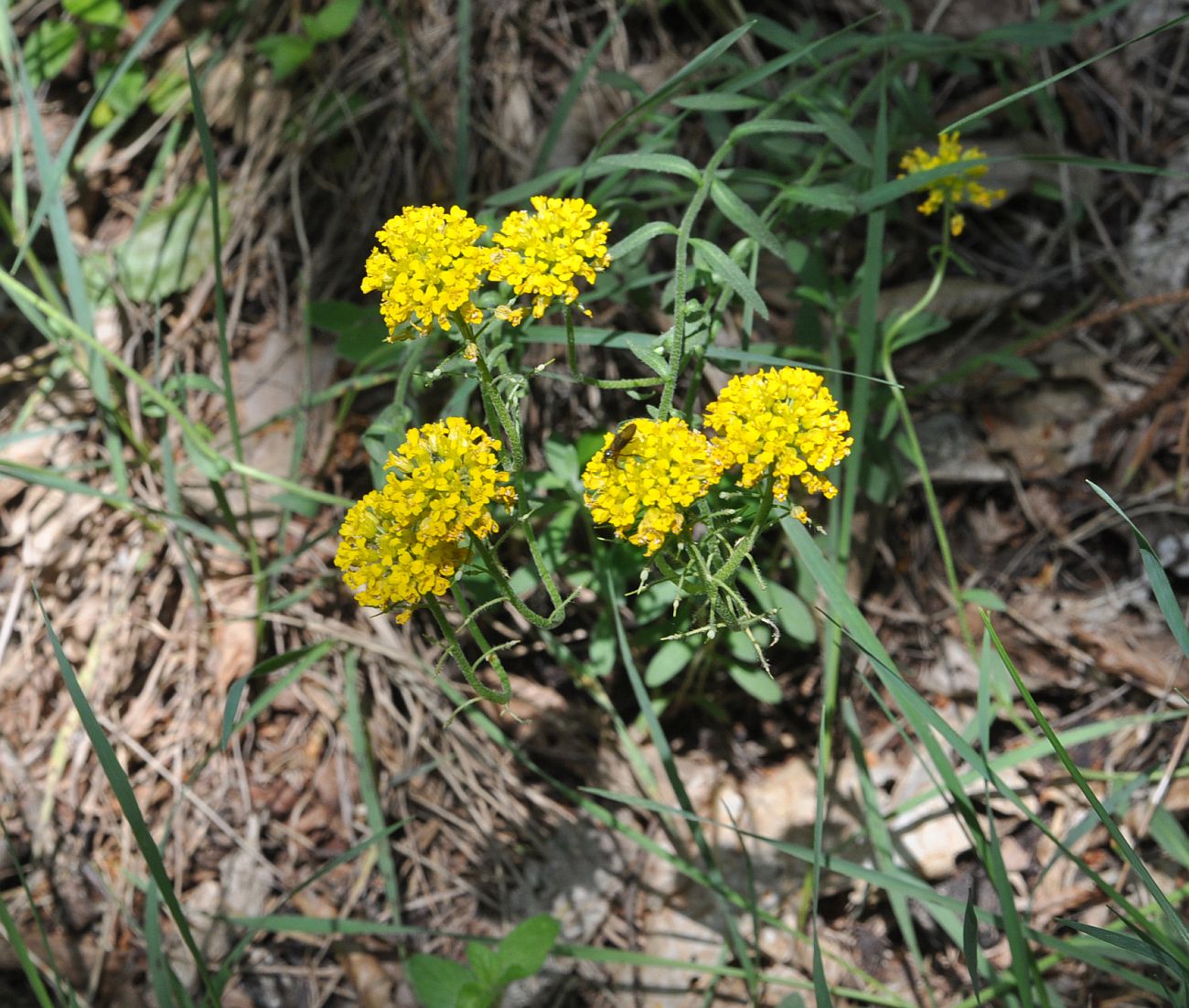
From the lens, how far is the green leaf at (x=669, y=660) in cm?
228

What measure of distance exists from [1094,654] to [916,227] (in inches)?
50.7

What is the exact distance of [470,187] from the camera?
2914mm

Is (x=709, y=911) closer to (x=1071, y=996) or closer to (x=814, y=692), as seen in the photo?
(x=814, y=692)

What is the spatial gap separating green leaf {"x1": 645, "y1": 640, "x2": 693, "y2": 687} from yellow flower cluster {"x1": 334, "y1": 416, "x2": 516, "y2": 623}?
2.82ft

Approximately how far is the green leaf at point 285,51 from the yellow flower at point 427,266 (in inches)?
65.4

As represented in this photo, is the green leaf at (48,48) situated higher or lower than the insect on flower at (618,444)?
higher

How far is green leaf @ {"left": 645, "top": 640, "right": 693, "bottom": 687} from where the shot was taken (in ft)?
7.48

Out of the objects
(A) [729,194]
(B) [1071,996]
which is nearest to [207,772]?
(A) [729,194]

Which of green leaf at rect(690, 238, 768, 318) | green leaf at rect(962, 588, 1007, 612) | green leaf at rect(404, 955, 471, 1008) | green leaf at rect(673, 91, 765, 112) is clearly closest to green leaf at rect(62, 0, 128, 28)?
green leaf at rect(673, 91, 765, 112)

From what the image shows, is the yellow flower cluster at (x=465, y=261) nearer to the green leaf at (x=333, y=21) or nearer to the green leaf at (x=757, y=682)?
the green leaf at (x=757, y=682)

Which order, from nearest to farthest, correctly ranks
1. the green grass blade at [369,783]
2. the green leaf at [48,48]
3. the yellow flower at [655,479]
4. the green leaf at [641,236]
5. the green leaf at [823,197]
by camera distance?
the yellow flower at [655,479] → the green leaf at [641,236] → the green leaf at [823,197] → the green grass blade at [369,783] → the green leaf at [48,48]

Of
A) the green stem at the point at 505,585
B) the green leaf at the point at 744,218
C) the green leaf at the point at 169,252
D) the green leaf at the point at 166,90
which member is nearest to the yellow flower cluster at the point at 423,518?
the green stem at the point at 505,585

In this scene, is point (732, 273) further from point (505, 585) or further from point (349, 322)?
point (349, 322)

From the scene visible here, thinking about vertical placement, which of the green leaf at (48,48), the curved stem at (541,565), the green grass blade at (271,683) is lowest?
the green grass blade at (271,683)
